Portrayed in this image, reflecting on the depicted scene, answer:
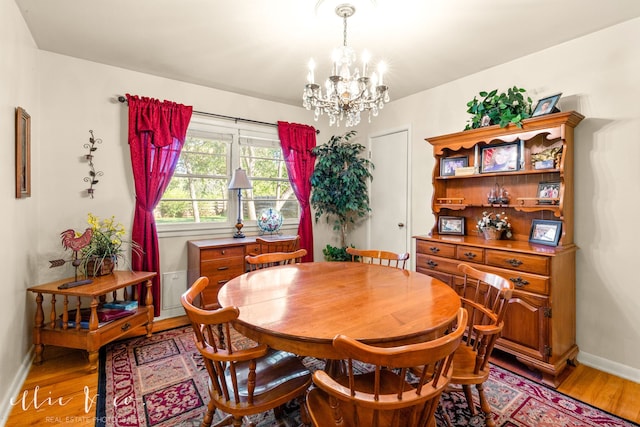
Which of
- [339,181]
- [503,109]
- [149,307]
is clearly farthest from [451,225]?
[149,307]

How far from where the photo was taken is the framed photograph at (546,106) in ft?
8.05

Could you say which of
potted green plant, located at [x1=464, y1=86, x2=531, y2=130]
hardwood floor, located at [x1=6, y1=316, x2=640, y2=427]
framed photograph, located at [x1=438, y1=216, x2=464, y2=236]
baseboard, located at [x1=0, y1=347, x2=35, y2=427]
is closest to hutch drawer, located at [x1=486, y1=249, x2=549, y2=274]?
framed photograph, located at [x1=438, y1=216, x2=464, y2=236]

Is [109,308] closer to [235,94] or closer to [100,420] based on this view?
[100,420]

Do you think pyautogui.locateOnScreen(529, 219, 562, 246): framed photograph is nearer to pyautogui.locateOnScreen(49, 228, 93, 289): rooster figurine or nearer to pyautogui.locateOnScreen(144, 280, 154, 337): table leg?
pyautogui.locateOnScreen(144, 280, 154, 337): table leg

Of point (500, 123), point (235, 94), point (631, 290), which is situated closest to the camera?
point (631, 290)

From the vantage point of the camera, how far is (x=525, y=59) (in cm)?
286

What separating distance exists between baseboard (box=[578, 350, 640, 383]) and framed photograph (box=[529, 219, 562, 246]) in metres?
0.96

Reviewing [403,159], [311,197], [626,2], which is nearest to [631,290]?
[626,2]

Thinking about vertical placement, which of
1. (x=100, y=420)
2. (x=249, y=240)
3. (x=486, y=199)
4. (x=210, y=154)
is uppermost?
(x=210, y=154)

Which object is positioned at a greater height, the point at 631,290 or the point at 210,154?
the point at 210,154

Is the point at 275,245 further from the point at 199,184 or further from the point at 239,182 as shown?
the point at 199,184

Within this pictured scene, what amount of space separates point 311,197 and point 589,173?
2937mm

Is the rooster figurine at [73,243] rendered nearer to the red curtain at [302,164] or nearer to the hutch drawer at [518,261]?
the red curtain at [302,164]

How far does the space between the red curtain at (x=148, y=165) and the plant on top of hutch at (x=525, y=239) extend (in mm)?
2726
